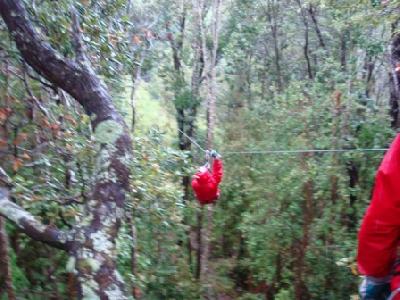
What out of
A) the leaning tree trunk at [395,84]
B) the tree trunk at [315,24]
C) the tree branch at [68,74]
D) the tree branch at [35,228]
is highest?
the tree trunk at [315,24]

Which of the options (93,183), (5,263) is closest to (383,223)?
(93,183)

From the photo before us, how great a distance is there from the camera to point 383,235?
1756 mm

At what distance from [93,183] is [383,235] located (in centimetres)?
108

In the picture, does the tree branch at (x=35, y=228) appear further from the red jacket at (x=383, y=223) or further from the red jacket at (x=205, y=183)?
the red jacket at (x=205, y=183)

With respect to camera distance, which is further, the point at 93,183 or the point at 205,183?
the point at 205,183

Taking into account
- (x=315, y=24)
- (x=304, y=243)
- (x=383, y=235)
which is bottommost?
(x=304, y=243)

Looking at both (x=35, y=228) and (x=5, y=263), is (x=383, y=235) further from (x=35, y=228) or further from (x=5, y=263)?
(x=5, y=263)

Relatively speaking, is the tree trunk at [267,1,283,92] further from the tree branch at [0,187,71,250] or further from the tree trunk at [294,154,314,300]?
the tree branch at [0,187,71,250]

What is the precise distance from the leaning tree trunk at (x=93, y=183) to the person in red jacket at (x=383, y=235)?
91 cm

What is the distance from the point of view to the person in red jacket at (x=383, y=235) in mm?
1659

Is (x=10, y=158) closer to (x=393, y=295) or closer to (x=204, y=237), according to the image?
(x=393, y=295)

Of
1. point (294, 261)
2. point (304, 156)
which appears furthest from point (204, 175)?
point (294, 261)

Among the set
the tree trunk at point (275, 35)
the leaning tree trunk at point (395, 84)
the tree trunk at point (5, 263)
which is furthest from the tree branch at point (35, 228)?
the tree trunk at point (275, 35)

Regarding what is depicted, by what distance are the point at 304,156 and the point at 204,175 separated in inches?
64.0
